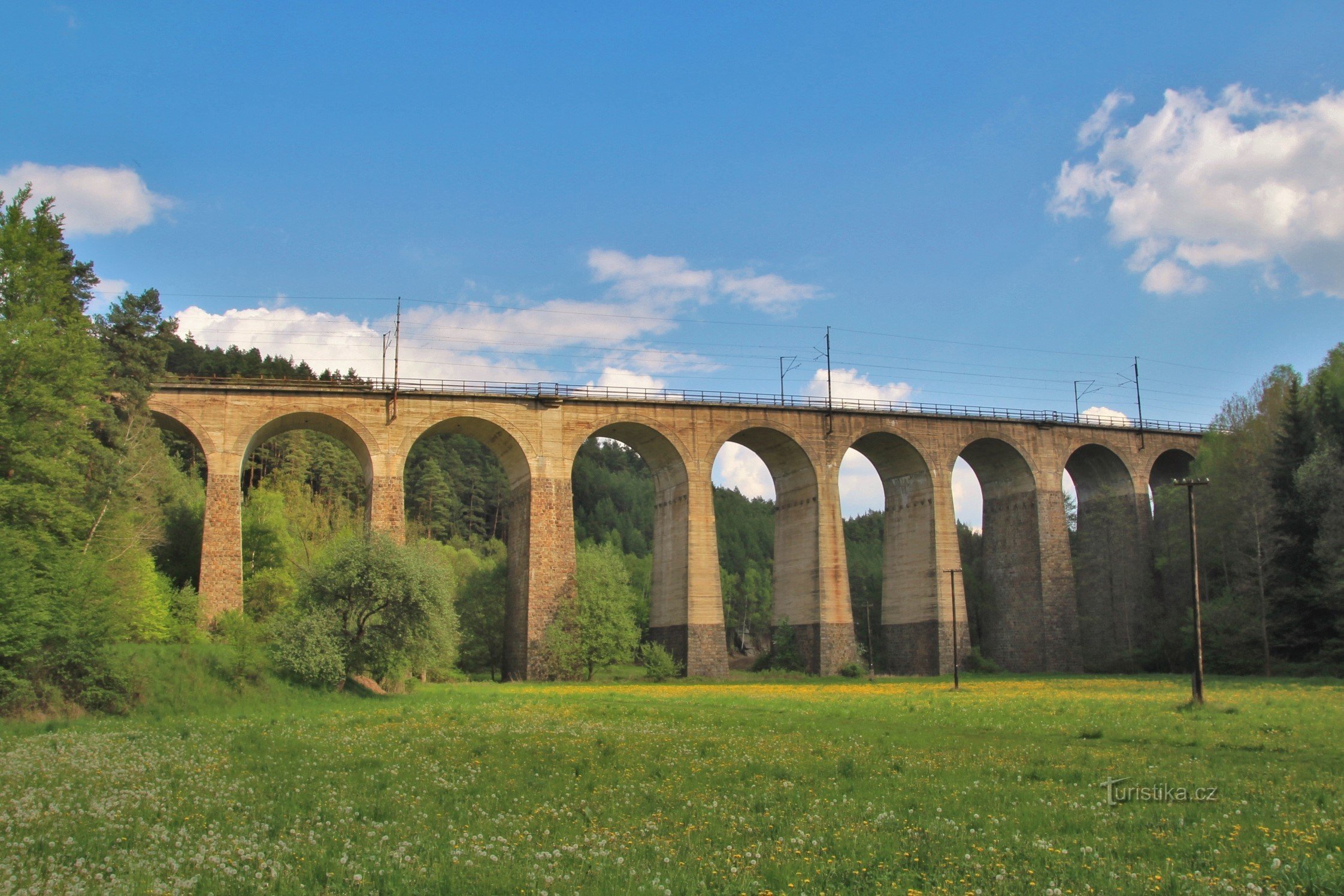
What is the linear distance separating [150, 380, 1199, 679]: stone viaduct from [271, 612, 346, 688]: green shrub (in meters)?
12.5

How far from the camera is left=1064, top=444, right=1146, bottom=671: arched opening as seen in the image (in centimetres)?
5719

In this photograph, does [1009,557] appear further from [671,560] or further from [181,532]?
[181,532]

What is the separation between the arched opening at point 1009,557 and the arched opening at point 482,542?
26496mm

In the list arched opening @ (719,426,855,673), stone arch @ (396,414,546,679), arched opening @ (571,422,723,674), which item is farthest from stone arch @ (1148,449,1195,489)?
stone arch @ (396,414,546,679)

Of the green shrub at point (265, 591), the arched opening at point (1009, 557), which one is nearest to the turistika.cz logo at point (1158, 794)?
the green shrub at point (265, 591)

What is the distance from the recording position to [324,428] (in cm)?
4625

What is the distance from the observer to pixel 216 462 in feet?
136

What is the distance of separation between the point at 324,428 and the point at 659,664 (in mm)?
20291

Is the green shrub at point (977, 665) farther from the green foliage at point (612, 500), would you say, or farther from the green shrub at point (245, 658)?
the green foliage at point (612, 500)

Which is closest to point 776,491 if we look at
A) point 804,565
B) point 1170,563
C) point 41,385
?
point 804,565

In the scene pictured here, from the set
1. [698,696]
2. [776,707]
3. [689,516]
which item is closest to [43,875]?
[776,707]

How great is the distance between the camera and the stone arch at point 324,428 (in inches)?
1684

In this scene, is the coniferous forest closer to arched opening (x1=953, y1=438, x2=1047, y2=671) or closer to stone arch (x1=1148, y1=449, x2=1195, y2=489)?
arched opening (x1=953, y1=438, x2=1047, y2=671)

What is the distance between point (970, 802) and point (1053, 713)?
13.6 m
